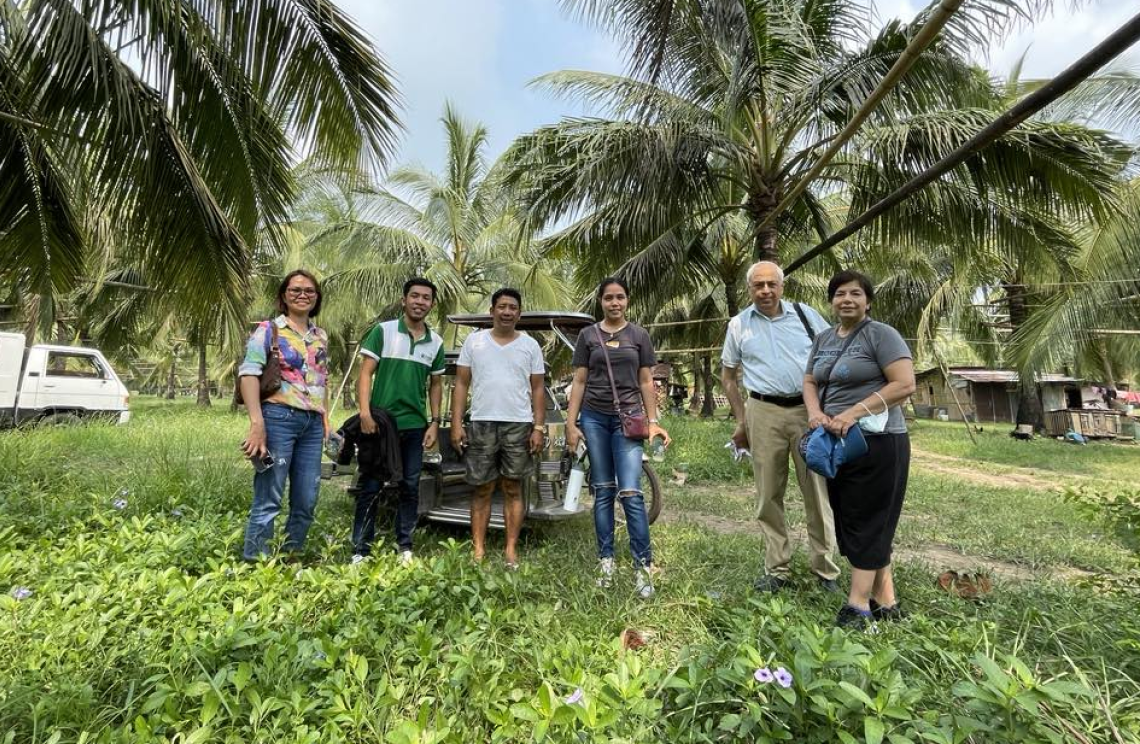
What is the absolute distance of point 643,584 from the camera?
277 cm

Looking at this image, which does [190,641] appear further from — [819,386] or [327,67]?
[327,67]

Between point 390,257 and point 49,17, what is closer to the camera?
point 49,17

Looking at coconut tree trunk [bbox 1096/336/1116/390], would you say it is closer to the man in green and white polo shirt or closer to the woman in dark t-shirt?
the woman in dark t-shirt

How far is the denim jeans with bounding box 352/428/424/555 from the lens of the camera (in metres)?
3.27

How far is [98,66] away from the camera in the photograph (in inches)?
134

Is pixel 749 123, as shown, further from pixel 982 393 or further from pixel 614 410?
pixel 982 393

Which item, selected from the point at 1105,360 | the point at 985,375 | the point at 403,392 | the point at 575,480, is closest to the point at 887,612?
the point at 575,480

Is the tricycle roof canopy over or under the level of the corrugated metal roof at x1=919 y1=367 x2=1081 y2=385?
under

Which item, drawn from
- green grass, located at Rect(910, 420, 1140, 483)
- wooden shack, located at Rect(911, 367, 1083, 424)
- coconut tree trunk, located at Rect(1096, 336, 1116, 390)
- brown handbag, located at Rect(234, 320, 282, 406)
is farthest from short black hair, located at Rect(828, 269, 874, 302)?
wooden shack, located at Rect(911, 367, 1083, 424)

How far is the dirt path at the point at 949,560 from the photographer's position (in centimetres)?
345

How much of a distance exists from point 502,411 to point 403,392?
0.62 m

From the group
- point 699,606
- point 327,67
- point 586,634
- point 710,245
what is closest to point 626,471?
point 699,606

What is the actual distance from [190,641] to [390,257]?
11493mm

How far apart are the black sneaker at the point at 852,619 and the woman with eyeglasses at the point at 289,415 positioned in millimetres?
2839
